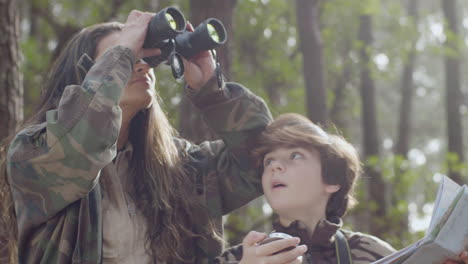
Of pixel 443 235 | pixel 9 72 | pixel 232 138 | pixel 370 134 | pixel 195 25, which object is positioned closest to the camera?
pixel 443 235

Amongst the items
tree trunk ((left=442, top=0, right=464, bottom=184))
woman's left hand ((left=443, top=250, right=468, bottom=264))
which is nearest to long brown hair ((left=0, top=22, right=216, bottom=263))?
woman's left hand ((left=443, top=250, right=468, bottom=264))

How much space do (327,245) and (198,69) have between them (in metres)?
1.08

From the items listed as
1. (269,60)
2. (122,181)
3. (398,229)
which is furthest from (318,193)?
(269,60)

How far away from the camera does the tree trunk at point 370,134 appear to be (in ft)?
30.6

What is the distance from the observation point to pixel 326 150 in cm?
326

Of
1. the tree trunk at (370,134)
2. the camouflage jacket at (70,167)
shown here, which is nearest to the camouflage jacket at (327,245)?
the camouflage jacket at (70,167)

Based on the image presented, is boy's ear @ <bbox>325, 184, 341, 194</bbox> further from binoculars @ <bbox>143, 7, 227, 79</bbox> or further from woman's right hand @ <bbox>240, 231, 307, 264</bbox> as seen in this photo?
binoculars @ <bbox>143, 7, 227, 79</bbox>

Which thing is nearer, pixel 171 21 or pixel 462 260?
pixel 462 260

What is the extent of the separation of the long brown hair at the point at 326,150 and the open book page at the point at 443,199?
65 centimetres

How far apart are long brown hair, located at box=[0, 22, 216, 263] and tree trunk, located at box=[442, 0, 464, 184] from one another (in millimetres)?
6903

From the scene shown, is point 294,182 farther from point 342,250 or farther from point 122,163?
point 122,163

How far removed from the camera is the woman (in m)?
2.74

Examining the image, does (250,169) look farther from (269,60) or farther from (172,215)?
(269,60)

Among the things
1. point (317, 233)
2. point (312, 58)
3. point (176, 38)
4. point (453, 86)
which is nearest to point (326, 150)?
point (317, 233)
